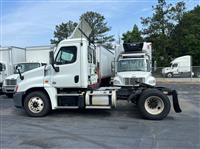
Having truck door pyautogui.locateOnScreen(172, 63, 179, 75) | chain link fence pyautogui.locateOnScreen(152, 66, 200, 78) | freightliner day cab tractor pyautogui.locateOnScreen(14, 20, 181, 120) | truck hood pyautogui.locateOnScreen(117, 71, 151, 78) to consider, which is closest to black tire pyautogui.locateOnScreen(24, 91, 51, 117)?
freightliner day cab tractor pyautogui.locateOnScreen(14, 20, 181, 120)

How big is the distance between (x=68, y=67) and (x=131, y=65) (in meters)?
5.16

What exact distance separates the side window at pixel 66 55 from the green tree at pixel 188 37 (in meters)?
42.1

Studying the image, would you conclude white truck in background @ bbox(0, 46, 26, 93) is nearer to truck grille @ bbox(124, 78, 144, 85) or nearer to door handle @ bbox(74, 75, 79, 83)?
truck grille @ bbox(124, 78, 144, 85)

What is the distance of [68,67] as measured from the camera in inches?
419

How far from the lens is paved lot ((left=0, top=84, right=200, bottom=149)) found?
23.4 feet

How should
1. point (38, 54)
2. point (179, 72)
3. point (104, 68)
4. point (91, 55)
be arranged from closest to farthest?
point (91, 55) < point (104, 68) < point (38, 54) < point (179, 72)

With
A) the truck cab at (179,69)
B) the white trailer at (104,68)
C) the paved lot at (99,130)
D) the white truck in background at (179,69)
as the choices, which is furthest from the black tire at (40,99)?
the truck cab at (179,69)

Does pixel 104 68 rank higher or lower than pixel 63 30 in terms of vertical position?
lower

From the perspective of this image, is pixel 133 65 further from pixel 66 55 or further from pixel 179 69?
pixel 179 69

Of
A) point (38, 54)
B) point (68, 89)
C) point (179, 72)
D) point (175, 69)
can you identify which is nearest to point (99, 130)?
point (68, 89)

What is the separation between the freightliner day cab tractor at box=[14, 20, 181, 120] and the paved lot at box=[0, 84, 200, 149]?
1.58 ft

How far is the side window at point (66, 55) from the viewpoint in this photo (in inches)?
420

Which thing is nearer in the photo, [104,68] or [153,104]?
[153,104]

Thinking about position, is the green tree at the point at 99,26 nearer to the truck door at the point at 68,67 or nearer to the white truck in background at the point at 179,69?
the white truck in background at the point at 179,69
